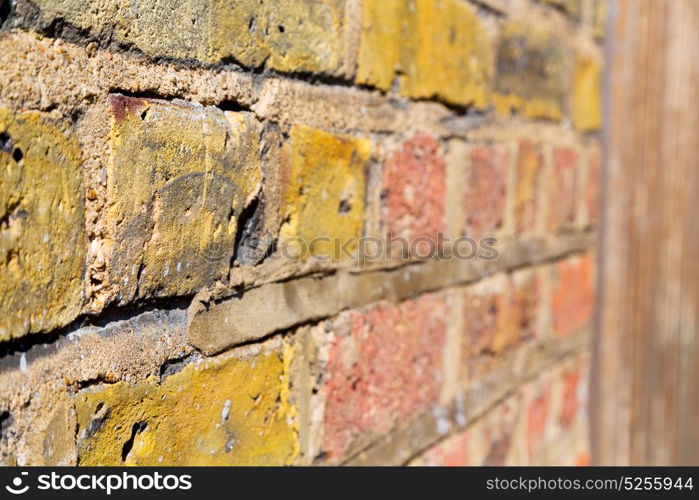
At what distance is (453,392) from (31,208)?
558mm

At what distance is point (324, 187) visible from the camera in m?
0.59

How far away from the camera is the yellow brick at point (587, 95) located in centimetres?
110

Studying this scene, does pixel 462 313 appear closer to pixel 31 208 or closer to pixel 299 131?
pixel 299 131

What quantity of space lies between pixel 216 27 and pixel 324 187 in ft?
0.54

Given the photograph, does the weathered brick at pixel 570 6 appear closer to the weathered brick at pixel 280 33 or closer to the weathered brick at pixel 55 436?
the weathered brick at pixel 280 33

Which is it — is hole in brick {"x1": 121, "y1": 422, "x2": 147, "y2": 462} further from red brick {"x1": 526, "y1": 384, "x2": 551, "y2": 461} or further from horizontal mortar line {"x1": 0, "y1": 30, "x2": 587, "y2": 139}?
red brick {"x1": 526, "y1": 384, "x2": 551, "y2": 461}

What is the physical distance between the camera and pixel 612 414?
1262 millimetres

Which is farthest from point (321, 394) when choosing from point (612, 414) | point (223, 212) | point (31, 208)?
point (612, 414)

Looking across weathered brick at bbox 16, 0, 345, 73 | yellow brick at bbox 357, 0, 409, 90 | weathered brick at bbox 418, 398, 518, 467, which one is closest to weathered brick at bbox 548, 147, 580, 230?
weathered brick at bbox 418, 398, 518, 467

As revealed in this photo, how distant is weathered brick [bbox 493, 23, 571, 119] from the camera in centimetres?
88

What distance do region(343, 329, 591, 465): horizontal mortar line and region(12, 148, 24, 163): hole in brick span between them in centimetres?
40

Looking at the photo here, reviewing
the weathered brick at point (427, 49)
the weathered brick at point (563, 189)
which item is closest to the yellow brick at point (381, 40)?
the weathered brick at point (427, 49)

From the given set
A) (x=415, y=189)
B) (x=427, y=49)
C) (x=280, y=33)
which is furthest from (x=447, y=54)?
(x=280, y=33)
